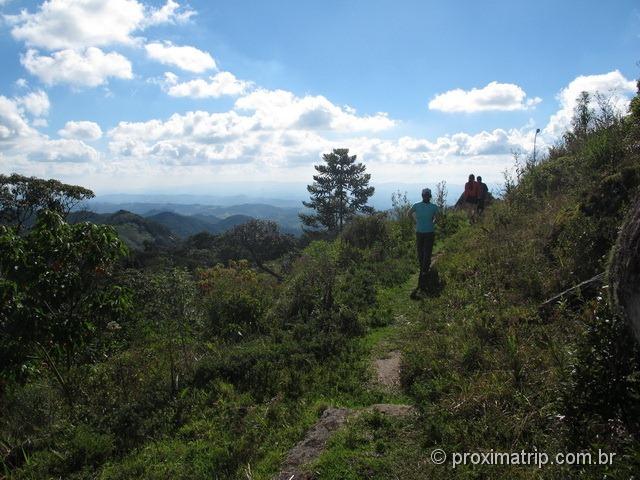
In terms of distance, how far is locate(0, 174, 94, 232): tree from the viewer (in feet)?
76.3

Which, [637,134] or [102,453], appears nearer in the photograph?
[102,453]

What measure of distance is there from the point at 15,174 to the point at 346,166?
88.3 feet

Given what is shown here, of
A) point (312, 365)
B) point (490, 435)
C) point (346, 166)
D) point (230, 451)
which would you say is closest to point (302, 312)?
point (312, 365)

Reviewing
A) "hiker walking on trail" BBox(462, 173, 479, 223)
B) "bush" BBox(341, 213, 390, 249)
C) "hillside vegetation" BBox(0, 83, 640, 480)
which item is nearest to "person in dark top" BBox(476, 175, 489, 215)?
"hiker walking on trail" BBox(462, 173, 479, 223)

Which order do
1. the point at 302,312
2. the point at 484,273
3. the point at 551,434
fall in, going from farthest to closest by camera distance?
the point at 302,312 < the point at 484,273 < the point at 551,434

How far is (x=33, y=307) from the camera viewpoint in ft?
17.5

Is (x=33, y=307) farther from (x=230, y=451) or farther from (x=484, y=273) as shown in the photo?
(x=484, y=273)

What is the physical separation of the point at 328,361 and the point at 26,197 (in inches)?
955

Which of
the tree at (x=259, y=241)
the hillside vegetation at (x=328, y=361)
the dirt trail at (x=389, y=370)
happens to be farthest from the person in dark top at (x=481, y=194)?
the tree at (x=259, y=241)

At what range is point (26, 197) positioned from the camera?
939 inches

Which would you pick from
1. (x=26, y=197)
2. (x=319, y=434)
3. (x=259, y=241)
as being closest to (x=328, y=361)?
(x=319, y=434)

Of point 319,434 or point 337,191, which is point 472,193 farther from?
point 337,191

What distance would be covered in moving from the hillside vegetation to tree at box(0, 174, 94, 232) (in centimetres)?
1905

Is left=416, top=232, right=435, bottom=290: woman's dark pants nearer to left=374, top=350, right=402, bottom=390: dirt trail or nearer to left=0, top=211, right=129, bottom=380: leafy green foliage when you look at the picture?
left=374, top=350, right=402, bottom=390: dirt trail
